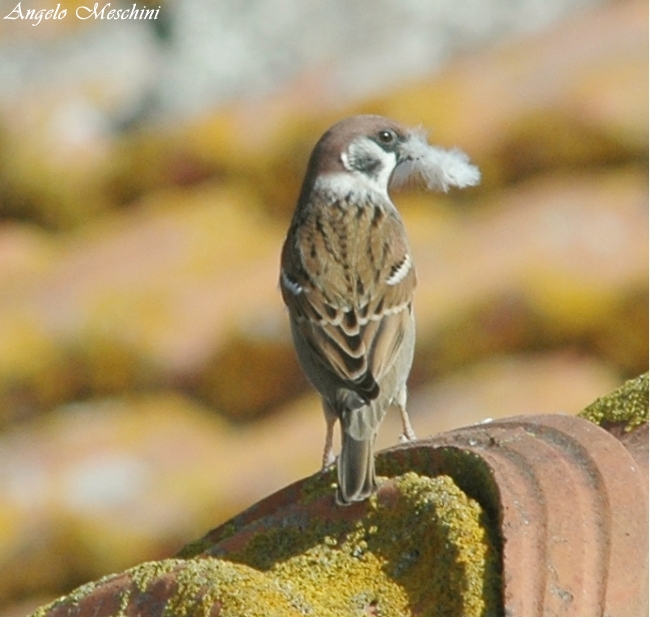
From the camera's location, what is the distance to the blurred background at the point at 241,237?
527cm

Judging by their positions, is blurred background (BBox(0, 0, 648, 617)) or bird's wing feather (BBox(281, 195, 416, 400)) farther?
blurred background (BBox(0, 0, 648, 617))

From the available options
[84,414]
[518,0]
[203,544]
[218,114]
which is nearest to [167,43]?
[218,114]

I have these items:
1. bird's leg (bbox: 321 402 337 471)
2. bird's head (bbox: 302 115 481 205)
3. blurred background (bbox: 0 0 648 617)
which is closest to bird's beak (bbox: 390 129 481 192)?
bird's head (bbox: 302 115 481 205)

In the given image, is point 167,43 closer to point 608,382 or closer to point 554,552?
point 608,382

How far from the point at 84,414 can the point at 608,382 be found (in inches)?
76.4

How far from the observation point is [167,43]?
7641mm

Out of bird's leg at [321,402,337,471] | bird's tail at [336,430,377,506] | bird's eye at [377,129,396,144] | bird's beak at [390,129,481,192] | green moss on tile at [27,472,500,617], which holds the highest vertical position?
bird's eye at [377,129,396,144]

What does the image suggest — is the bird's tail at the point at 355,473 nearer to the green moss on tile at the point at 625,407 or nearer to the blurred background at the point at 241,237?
the green moss on tile at the point at 625,407

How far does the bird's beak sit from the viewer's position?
4.66m

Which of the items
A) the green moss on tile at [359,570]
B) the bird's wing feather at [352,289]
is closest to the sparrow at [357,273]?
the bird's wing feather at [352,289]

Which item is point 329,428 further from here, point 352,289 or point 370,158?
point 370,158

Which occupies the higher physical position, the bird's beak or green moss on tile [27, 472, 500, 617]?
the bird's beak

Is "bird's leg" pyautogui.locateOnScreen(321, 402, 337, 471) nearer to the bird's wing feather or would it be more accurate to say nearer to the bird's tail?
the bird's wing feather

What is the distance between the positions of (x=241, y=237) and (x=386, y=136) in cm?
181
